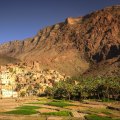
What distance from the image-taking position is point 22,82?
162 m

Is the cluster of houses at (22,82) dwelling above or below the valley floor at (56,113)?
above

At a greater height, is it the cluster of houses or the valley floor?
the cluster of houses

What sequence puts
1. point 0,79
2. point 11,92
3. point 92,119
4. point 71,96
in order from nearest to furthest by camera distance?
point 92,119 → point 71,96 → point 11,92 → point 0,79

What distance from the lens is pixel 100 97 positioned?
377 ft

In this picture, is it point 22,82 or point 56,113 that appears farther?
point 22,82

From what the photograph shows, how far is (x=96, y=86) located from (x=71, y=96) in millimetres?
12115

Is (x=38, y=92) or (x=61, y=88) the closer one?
(x=61, y=88)

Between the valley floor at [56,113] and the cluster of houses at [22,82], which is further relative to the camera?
the cluster of houses at [22,82]

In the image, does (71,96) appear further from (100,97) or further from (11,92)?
(11,92)

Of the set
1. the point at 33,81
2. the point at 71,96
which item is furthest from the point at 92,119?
the point at 33,81

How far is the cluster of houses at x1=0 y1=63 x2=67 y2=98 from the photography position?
142575 millimetres

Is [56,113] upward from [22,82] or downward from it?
downward

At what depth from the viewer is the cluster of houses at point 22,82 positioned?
14257cm

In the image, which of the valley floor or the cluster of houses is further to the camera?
the cluster of houses
